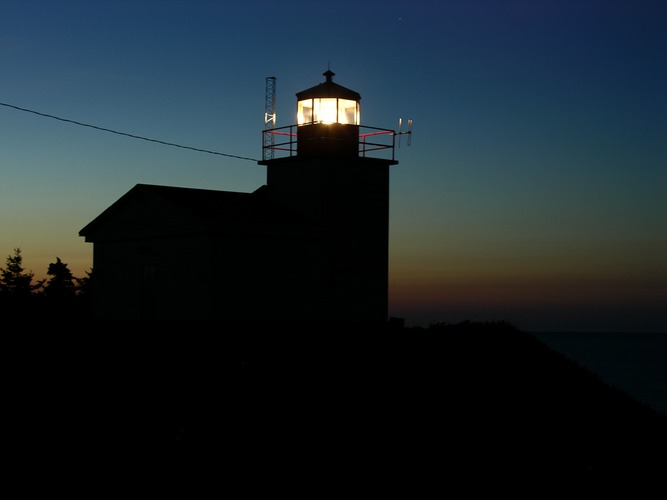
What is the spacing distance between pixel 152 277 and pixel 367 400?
35.2 feet

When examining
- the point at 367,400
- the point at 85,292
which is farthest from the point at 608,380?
the point at 367,400

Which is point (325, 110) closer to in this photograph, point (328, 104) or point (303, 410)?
point (328, 104)

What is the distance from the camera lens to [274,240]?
28250 millimetres

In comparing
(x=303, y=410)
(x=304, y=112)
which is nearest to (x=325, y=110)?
(x=304, y=112)

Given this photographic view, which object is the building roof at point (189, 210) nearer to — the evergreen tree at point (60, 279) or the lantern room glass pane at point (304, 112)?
the lantern room glass pane at point (304, 112)

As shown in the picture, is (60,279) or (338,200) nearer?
(338,200)

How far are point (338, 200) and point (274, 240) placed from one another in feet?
9.60

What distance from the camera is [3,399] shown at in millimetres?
17703

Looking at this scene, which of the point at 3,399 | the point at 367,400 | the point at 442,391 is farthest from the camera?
the point at 442,391

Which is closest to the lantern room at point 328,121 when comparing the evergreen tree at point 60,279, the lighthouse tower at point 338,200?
the lighthouse tower at point 338,200

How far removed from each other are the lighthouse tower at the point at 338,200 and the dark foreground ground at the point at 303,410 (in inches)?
95.7

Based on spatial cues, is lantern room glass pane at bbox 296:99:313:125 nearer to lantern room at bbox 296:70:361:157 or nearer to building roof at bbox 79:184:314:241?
lantern room at bbox 296:70:361:157

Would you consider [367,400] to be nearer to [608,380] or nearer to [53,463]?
[53,463]

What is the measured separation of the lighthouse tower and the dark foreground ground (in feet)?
7.97
